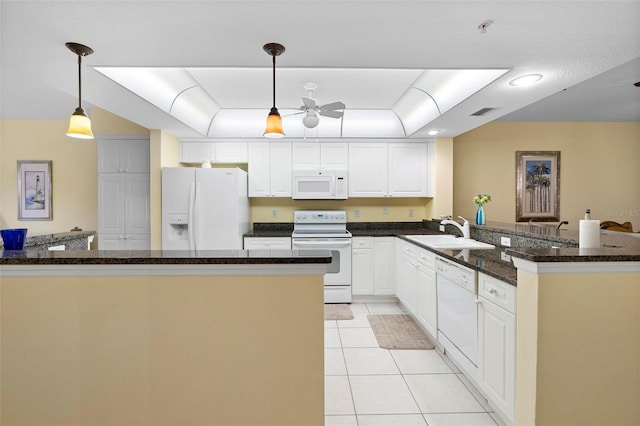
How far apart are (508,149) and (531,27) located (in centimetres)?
382

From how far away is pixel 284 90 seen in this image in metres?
3.75

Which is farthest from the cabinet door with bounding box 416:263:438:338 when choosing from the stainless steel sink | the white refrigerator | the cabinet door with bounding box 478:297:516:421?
the white refrigerator

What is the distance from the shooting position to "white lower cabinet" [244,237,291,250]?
4562mm

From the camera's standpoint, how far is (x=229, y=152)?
15.8 feet

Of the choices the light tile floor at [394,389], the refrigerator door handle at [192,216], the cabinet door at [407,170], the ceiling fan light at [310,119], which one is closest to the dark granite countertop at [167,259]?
the light tile floor at [394,389]

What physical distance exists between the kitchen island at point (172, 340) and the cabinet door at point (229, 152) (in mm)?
3276

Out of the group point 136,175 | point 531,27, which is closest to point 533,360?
point 531,27

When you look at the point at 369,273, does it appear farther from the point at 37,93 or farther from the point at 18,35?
the point at 37,93

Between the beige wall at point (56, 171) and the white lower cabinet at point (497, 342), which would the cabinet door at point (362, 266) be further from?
the beige wall at point (56, 171)

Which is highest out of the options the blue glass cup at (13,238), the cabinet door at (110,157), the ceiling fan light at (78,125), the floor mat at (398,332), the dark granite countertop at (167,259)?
Result: the cabinet door at (110,157)

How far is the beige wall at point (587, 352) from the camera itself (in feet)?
5.63

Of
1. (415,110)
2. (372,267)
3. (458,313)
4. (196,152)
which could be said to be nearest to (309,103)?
(415,110)

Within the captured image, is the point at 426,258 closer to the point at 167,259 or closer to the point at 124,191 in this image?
the point at 167,259

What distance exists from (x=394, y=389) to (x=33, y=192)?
6248 mm
